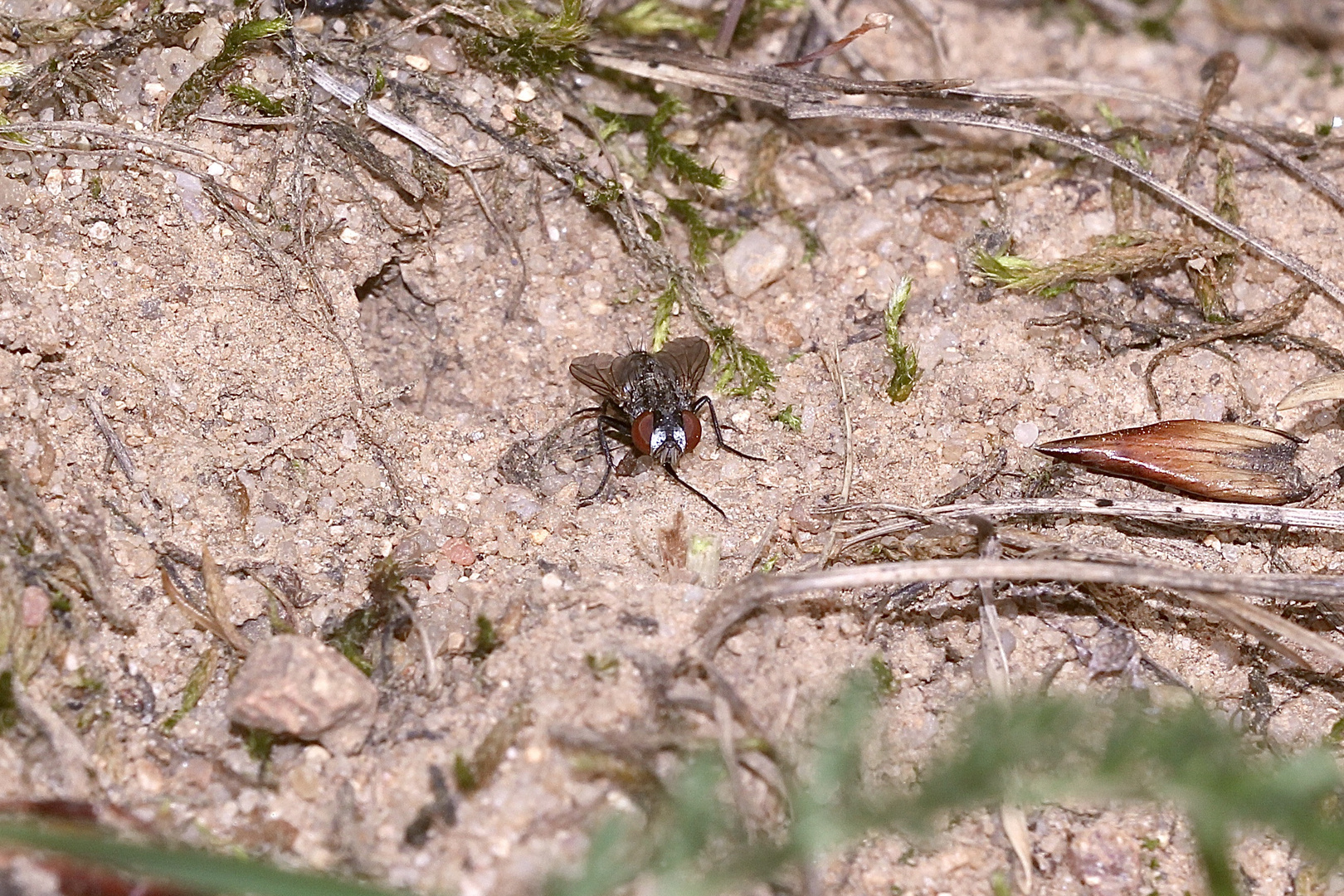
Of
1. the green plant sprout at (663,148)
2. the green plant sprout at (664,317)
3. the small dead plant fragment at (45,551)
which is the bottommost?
the small dead plant fragment at (45,551)

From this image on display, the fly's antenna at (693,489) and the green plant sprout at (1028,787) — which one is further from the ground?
the fly's antenna at (693,489)

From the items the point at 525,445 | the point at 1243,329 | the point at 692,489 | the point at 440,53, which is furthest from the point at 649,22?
the point at 1243,329

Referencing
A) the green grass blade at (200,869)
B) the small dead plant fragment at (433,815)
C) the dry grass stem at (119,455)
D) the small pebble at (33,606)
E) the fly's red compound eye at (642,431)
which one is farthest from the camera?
the fly's red compound eye at (642,431)

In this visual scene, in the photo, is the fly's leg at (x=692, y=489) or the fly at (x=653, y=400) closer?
the fly's leg at (x=692, y=489)

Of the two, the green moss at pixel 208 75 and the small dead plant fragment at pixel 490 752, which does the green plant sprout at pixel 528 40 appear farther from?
the small dead plant fragment at pixel 490 752

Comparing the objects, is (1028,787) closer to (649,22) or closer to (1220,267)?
(1220,267)

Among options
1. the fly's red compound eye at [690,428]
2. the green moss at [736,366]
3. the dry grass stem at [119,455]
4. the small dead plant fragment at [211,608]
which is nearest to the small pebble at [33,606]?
the small dead plant fragment at [211,608]

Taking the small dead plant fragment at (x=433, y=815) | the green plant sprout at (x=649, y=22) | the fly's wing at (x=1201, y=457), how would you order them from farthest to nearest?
the green plant sprout at (x=649, y=22)
the fly's wing at (x=1201, y=457)
the small dead plant fragment at (x=433, y=815)

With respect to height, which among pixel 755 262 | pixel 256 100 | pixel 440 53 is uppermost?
pixel 440 53
